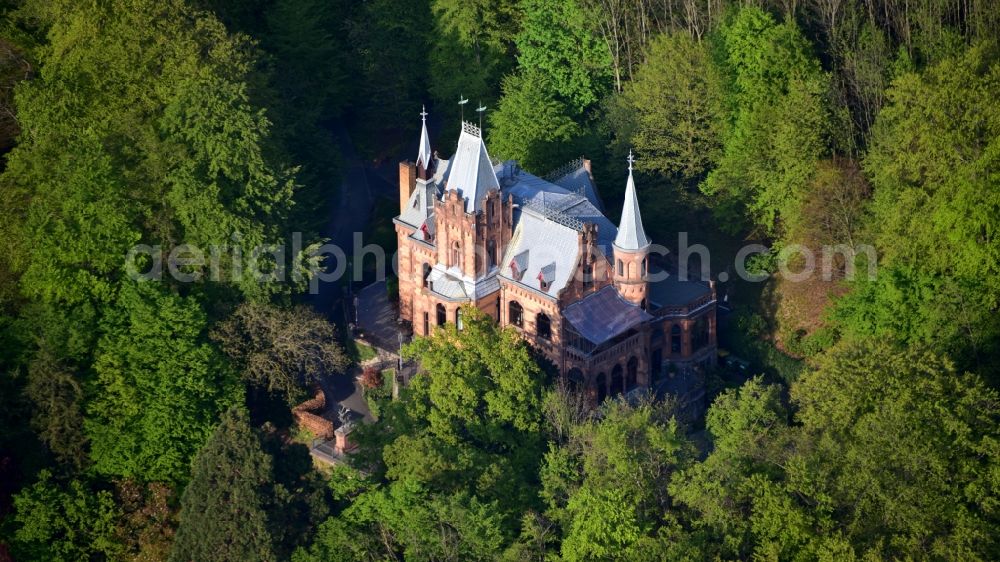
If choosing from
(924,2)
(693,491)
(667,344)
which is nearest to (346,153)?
(667,344)

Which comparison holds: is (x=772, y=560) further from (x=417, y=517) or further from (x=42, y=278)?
(x=42, y=278)

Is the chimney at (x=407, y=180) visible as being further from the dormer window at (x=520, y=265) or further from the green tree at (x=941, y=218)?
the green tree at (x=941, y=218)

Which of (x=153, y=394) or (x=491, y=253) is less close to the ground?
(x=491, y=253)

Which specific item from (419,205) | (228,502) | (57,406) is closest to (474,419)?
(228,502)

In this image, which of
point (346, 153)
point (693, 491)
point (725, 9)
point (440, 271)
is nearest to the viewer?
point (693, 491)

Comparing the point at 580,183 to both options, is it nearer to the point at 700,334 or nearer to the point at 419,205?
the point at 419,205

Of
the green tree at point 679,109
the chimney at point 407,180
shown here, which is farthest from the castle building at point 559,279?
the green tree at point 679,109
